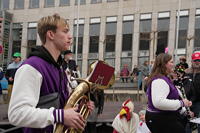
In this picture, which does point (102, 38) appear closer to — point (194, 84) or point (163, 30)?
point (163, 30)

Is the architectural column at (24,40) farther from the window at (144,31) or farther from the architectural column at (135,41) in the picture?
the window at (144,31)

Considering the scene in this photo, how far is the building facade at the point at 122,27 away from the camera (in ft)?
121

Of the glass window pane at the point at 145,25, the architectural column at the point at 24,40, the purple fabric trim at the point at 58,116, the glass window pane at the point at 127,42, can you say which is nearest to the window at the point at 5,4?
the architectural column at the point at 24,40

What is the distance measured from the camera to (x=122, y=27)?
1601 inches

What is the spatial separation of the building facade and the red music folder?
32.1 meters

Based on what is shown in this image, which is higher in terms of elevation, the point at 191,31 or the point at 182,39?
the point at 191,31

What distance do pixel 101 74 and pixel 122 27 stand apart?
127 ft

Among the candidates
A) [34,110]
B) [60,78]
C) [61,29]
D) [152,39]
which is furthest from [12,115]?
[152,39]

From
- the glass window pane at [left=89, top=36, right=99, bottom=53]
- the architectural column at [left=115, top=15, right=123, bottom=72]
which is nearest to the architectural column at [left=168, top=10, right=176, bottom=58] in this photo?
the architectural column at [left=115, top=15, right=123, bottom=72]

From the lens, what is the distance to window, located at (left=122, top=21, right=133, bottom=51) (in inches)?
1573

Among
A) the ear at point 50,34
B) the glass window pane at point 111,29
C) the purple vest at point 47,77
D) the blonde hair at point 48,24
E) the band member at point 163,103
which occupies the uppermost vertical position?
the glass window pane at point 111,29

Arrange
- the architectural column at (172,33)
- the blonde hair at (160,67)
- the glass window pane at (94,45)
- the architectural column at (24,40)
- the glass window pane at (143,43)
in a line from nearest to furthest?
the blonde hair at (160,67) < the architectural column at (172,33) < the glass window pane at (143,43) < the glass window pane at (94,45) < the architectural column at (24,40)

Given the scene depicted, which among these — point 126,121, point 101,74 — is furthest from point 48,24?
point 126,121

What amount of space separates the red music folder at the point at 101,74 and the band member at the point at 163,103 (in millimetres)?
1540
